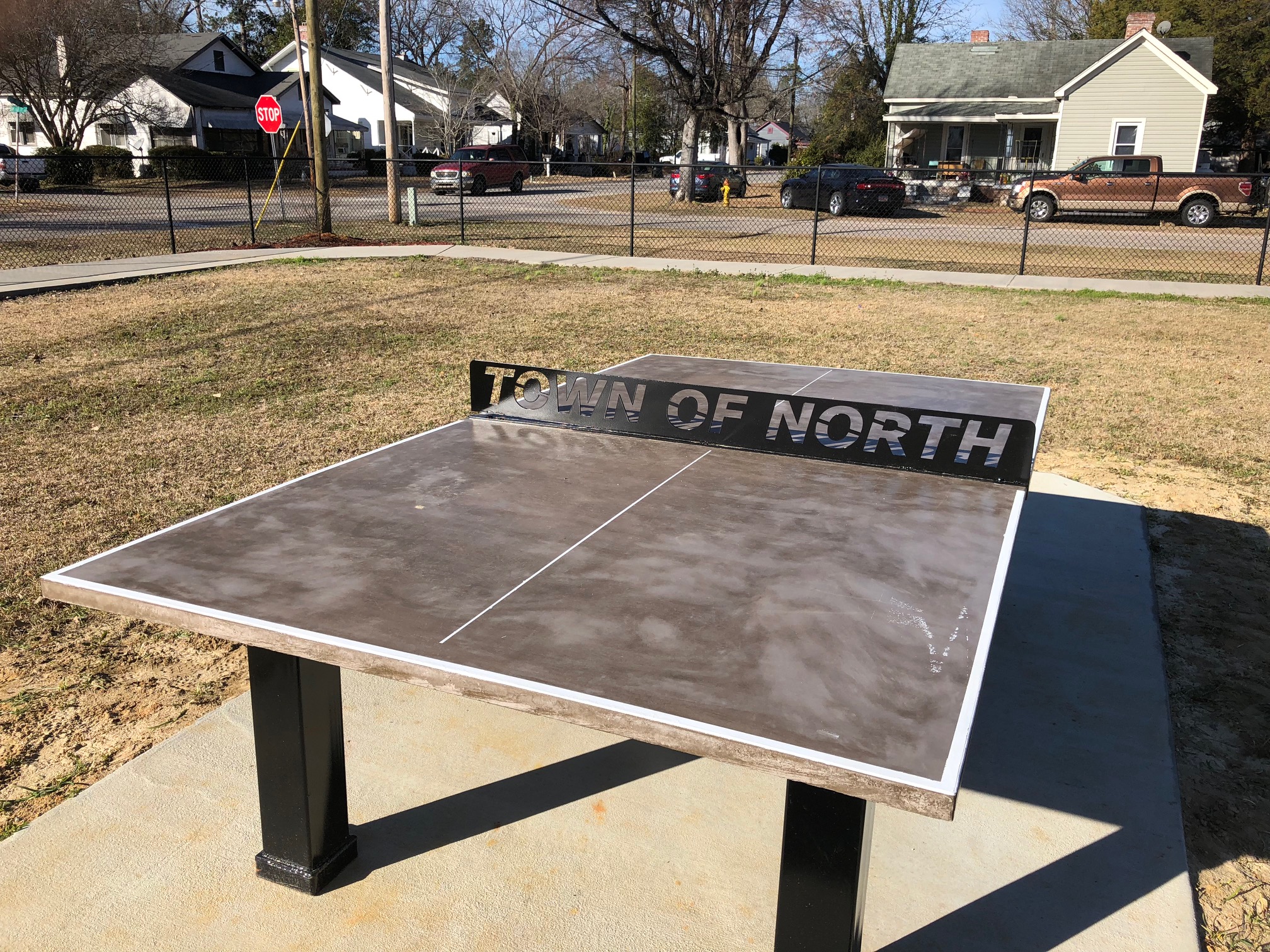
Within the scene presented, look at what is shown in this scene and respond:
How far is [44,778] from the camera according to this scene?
3.20 metres

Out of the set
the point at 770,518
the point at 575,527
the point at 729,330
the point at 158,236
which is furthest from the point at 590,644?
the point at 158,236

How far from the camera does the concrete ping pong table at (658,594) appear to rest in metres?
1.85

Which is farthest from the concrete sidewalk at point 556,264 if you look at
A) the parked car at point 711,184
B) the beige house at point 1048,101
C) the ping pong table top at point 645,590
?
the beige house at point 1048,101

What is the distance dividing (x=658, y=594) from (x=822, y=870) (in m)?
0.70

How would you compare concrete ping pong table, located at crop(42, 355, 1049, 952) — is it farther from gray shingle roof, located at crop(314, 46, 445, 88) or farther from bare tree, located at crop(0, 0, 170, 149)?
gray shingle roof, located at crop(314, 46, 445, 88)

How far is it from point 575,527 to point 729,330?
8.62 metres

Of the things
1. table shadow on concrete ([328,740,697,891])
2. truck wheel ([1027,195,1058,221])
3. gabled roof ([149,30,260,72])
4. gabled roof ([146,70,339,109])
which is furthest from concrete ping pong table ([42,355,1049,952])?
gabled roof ([149,30,260,72])

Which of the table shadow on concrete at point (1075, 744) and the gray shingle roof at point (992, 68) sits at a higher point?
the gray shingle roof at point (992, 68)

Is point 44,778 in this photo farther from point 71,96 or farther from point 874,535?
point 71,96

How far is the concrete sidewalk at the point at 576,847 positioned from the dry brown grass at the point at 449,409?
0.24 meters

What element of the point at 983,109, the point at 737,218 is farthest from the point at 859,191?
the point at 983,109

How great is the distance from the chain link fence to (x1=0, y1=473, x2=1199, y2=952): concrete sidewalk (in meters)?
13.7

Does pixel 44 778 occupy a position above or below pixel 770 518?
below

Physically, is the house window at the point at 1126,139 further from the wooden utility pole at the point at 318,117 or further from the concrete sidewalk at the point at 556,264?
the wooden utility pole at the point at 318,117
